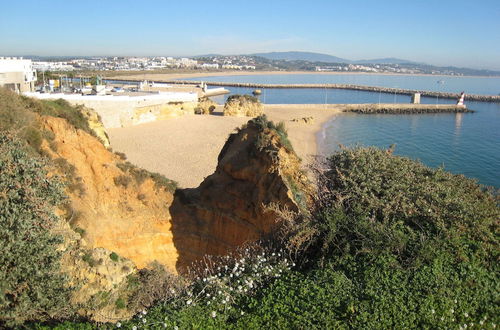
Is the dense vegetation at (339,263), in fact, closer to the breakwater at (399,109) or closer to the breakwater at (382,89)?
the breakwater at (399,109)

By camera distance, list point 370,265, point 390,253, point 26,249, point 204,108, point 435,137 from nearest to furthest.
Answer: point 26,249
point 370,265
point 390,253
point 435,137
point 204,108

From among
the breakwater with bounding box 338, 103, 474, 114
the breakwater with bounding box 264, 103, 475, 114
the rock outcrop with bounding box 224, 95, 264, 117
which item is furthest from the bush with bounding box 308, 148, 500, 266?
the breakwater with bounding box 338, 103, 474, 114

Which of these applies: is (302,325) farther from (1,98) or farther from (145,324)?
(1,98)

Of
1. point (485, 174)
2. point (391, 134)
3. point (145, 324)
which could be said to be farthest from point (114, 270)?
point (391, 134)

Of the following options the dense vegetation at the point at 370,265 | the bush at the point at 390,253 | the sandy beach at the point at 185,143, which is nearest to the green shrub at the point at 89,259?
the dense vegetation at the point at 370,265

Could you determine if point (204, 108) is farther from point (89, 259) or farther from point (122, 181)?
point (89, 259)

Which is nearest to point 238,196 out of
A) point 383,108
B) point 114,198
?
point 114,198

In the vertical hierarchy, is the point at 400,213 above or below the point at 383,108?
below
